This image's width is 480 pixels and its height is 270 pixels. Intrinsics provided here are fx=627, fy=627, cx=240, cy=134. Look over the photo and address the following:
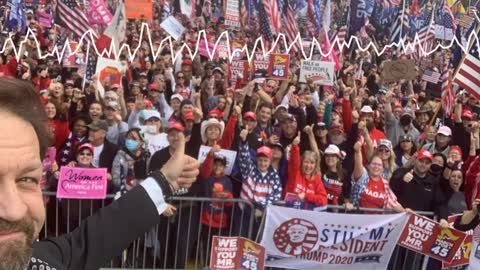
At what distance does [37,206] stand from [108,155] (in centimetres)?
513

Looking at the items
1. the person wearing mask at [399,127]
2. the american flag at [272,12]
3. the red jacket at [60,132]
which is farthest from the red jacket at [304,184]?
the american flag at [272,12]

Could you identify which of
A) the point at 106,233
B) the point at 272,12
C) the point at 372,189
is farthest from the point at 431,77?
the point at 106,233

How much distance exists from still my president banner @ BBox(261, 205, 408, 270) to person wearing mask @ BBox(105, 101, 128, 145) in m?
2.59

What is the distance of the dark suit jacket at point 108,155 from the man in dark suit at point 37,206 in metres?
4.46

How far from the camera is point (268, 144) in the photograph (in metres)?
7.00

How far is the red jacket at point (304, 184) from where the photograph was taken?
5.89 meters

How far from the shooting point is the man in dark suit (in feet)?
4.23

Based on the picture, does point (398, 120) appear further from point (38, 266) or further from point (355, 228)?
point (38, 266)

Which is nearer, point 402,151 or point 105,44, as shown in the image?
point 402,151

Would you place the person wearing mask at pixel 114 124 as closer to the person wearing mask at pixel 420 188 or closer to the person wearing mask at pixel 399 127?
the person wearing mask at pixel 420 188

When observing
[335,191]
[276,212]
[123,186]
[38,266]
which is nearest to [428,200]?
[335,191]

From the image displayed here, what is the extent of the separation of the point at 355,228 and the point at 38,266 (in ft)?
14.7

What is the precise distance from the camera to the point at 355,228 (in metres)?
5.68

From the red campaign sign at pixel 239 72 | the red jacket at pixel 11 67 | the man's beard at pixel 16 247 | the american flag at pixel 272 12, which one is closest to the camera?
the man's beard at pixel 16 247
